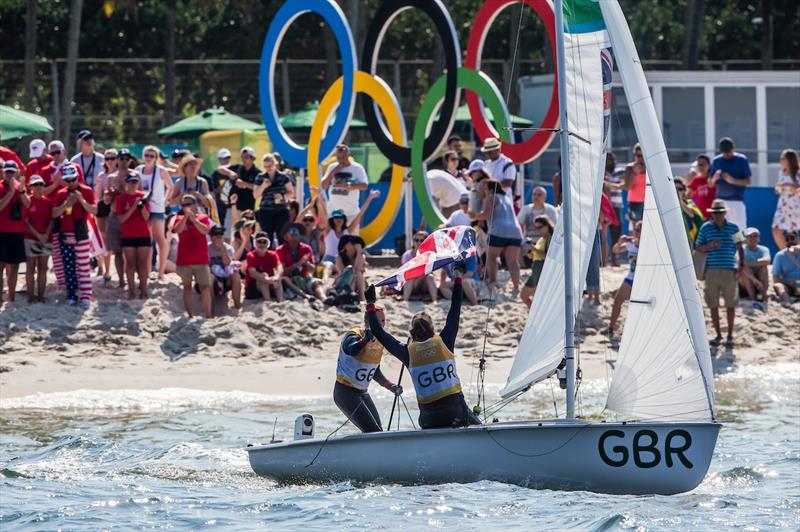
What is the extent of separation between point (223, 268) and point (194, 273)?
59cm

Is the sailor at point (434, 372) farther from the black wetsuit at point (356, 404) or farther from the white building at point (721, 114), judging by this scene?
the white building at point (721, 114)

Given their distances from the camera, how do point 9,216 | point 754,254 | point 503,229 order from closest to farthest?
point 9,216 → point 503,229 → point 754,254

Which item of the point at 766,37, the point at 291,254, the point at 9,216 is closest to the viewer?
the point at 9,216

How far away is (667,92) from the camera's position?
28422 millimetres

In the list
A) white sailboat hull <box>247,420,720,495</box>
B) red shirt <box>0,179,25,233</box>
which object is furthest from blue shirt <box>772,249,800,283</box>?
red shirt <box>0,179,25,233</box>

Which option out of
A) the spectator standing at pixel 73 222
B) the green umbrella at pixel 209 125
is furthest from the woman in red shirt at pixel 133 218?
the green umbrella at pixel 209 125

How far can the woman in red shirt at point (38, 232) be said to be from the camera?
19578 millimetres

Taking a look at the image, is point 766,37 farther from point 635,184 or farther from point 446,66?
point 446,66

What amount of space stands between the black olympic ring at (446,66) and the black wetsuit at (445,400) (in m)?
9.23

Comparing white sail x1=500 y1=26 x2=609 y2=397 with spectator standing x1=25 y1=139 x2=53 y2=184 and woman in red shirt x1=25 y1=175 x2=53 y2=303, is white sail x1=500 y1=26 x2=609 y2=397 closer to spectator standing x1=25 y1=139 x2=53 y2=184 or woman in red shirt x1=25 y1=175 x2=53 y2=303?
woman in red shirt x1=25 y1=175 x2=53 y2=303

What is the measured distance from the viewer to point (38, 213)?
19.7m

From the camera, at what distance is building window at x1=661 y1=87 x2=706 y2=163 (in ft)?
→ 93.2

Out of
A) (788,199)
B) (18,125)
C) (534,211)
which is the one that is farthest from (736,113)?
(18,125)

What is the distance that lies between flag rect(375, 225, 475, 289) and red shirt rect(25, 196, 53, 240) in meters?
7.67
